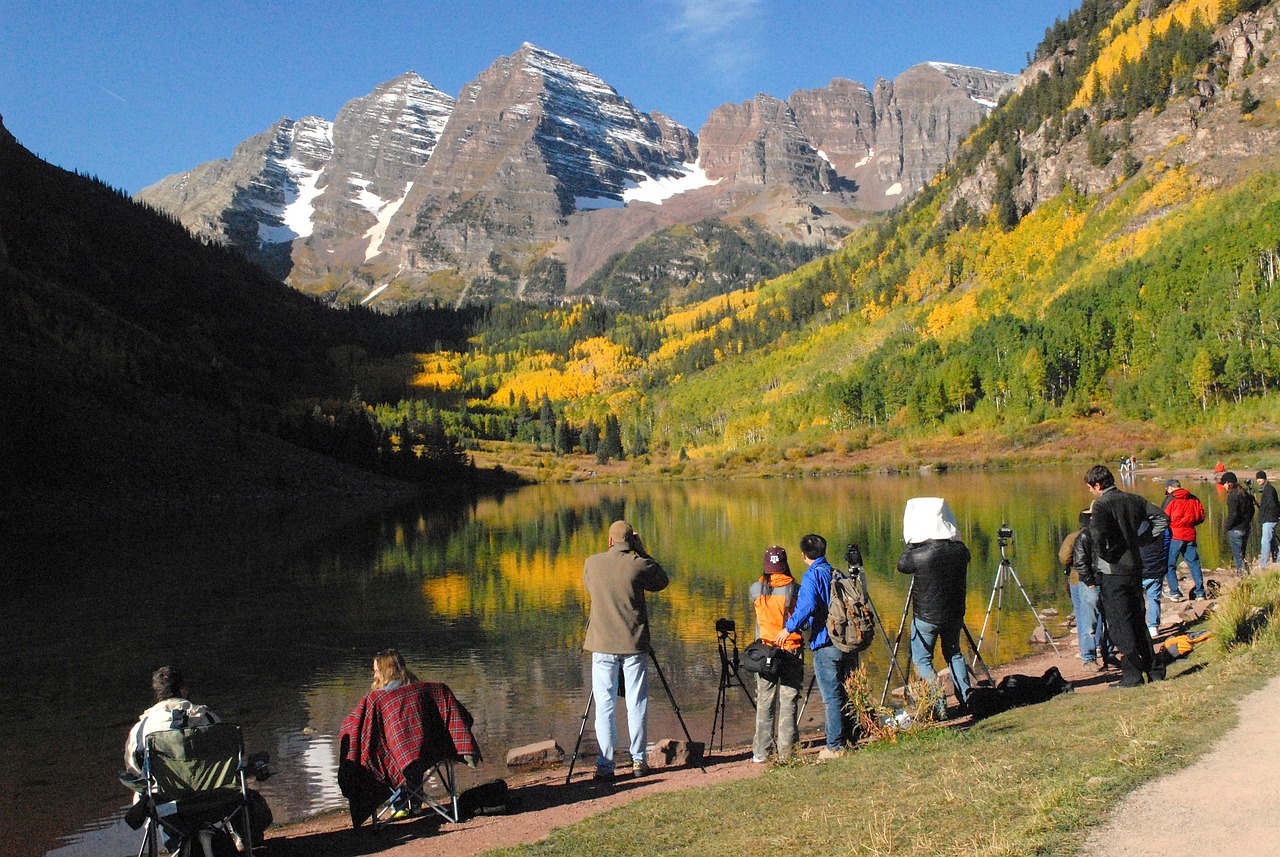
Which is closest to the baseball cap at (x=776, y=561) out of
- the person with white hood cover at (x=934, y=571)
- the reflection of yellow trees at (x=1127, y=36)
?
the person with white hood cover at (x=934, y=571)

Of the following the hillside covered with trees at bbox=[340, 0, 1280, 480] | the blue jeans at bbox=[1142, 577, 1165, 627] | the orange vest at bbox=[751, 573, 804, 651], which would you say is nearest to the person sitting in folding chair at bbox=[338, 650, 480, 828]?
the orange vest at bbox=[751, 573, 804, 651]

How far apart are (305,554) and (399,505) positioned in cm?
5349

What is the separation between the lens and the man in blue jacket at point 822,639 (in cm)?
1156

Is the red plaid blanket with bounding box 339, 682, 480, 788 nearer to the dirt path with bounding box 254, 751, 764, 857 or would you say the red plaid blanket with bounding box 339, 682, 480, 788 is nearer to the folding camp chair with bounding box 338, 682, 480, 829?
the folding camp chair with bounding box 338, 682, 480, 829

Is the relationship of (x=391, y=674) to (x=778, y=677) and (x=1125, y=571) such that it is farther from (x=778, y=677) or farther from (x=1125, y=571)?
(x=1125, y=571)

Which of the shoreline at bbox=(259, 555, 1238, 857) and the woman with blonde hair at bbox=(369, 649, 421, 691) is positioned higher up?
the woman with blonde hair at bbox=(369, 649, 421, 691)

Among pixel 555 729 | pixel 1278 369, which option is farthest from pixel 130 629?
pixel 1278 369

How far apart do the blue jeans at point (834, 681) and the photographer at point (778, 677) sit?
0.29 meters

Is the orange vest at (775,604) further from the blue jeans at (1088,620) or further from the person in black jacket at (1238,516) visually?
the person in black jacket at (1238,516)

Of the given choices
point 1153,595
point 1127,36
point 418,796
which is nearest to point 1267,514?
point 1153,595

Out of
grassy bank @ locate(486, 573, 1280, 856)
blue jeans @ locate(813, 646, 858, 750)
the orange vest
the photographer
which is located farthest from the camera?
the orange vest

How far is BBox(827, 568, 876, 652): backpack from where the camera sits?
11.4 meters

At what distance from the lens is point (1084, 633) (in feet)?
54.3

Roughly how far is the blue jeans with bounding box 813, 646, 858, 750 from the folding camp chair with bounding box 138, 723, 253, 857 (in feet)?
21.4
